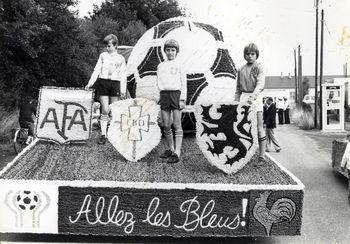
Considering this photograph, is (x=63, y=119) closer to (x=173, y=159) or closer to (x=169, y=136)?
(x=169, y=136)

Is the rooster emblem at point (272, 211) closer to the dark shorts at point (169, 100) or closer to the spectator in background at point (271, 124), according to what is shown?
the dark shorts at point (169, 100)

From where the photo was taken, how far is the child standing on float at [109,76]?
795 cm

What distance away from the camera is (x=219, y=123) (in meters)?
6.29

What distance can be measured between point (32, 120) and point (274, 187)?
Answer: 888cm

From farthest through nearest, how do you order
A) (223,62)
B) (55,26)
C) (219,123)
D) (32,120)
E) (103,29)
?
1. (103,29)
2. (55,26)
3. (32,120)
4. (223,62)
5. (219,123)

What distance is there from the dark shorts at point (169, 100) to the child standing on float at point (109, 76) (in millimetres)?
1119

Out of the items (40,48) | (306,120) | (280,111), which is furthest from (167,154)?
(280,111)

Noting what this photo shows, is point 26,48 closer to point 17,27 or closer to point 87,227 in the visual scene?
point 17,27

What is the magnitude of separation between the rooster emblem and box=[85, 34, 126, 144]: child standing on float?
9.36 ft

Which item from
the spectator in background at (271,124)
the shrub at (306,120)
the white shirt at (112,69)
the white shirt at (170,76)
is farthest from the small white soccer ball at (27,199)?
the shrub at (306,120)

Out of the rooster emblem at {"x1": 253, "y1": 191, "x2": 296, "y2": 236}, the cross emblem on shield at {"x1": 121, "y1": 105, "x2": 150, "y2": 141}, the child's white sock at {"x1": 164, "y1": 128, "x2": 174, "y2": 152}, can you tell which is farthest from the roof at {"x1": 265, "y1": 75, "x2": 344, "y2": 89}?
the rooster emblem at {"x1": 253, "y1": 191, "x2": 296, "y2": 236}

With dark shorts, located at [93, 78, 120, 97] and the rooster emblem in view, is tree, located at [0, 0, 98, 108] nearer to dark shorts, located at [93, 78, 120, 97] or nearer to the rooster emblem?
dark shorts, located at [93, 78, 120, 97]

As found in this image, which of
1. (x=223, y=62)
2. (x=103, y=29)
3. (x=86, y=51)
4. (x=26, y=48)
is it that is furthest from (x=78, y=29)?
(x=223, y=62)

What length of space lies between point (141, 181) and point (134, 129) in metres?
1.02
